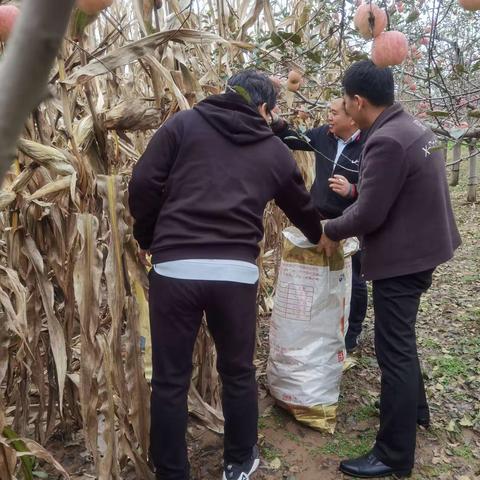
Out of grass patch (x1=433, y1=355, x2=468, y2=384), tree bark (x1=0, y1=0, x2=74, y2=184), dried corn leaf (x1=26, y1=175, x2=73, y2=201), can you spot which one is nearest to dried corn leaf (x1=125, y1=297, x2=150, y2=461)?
dried corn leaf (x1=26, y1=175, x2=73, y2=201)

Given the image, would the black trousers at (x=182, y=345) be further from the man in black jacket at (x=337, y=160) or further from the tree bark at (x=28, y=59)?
the tree bark at (x=28, y=59)

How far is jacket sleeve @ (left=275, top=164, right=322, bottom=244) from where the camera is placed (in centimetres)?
171

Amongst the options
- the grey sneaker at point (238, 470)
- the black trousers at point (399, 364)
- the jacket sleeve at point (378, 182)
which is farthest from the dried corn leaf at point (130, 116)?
the grey sneaker at point (238, 470)

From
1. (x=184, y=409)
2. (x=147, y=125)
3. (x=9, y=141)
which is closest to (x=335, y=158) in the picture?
(x=147, y=125)

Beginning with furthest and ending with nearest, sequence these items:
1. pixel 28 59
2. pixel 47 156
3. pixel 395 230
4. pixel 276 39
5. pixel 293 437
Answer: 1. pixel 293 437
2. pixel 276 39
3. pixel 395 230
4. pixel 47 156
5. pixel 28 59

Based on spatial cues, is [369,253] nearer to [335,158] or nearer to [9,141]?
[335,158]

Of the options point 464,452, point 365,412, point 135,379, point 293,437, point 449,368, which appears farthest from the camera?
point 449,368

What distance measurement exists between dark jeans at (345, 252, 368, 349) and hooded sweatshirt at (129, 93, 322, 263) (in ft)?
4.16

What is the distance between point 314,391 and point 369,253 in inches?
25.9

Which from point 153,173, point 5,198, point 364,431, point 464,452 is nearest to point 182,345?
point 153,173

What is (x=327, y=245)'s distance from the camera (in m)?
2.04

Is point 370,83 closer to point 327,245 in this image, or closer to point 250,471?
point 327,245

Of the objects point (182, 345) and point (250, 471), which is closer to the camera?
point (182, 345)

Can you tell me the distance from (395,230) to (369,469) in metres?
0.86
